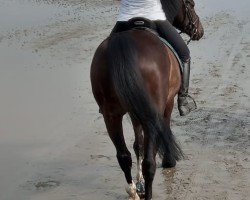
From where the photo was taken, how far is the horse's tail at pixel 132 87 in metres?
4.04

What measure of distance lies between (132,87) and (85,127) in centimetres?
316

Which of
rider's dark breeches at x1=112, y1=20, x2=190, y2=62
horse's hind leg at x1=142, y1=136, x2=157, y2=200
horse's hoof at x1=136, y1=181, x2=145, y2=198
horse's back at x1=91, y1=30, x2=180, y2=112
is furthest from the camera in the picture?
horse's hoof at x1=136, y1=181, x2=145, y2=198

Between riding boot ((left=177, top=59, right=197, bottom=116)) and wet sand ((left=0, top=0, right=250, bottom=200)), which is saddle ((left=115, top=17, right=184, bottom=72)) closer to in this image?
riding boot ((left=177, top=59, right=197, bottom=116))

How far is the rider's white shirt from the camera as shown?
470 cm

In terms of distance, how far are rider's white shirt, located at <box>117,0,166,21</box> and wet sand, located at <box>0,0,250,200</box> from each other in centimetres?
198

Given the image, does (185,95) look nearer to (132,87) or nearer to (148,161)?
(148,161)

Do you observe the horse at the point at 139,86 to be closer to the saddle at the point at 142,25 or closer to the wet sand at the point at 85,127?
the saddle at the point at 142,25

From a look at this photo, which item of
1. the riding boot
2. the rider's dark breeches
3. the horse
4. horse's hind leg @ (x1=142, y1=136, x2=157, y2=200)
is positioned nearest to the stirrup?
the riding boot

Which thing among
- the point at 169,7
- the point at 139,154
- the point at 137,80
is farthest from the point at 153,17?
the point at 139,154

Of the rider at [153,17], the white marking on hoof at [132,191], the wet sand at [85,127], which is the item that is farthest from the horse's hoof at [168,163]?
the rider at [153,17]

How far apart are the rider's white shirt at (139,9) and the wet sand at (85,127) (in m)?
1.98

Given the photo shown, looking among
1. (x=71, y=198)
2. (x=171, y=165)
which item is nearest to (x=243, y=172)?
(x=171, y=165)

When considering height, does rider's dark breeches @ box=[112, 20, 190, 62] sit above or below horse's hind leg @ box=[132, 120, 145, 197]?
above

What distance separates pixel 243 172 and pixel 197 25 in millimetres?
2116
